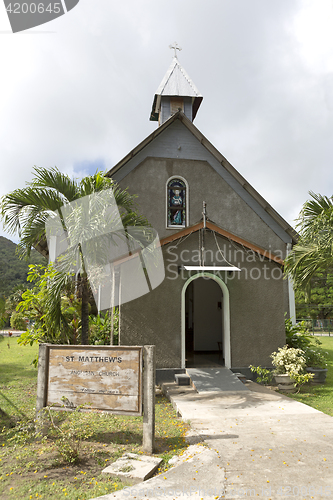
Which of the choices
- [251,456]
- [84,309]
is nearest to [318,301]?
[84,309]

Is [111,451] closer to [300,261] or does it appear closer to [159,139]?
[300,261]

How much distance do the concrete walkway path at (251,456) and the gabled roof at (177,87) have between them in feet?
51.6

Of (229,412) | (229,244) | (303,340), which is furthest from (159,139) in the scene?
(229,412)

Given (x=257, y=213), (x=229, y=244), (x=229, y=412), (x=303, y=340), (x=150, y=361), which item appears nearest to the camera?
(x=150, y=361)

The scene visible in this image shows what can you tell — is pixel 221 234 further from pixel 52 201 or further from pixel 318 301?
pixel 318 301

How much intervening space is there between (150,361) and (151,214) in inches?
348

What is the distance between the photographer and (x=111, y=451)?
536cm

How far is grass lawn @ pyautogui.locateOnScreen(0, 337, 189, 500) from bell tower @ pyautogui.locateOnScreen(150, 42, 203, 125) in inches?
600

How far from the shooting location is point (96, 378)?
228 inches

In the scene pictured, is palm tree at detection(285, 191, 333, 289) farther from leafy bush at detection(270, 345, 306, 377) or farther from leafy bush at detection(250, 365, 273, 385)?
leafy bush at detection(250, 365, 273, 385)

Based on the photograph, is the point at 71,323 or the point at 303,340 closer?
the point at 71,323

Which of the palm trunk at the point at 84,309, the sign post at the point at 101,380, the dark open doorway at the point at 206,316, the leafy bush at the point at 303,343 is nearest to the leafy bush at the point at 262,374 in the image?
the leafy bush at the point at 303,343

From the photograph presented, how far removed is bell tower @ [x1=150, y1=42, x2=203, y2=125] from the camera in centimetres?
1855

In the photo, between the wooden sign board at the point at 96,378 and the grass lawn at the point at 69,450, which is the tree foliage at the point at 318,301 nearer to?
the grass lawn at the point at 69,450
